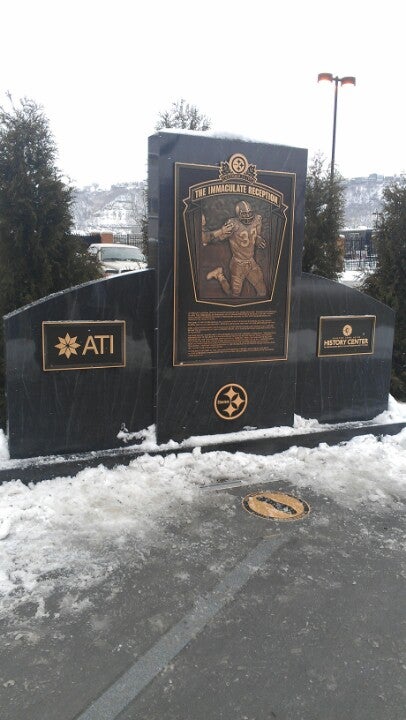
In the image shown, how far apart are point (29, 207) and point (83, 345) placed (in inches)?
71.7

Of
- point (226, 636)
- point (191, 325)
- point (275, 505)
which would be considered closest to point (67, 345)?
point (191, 325)

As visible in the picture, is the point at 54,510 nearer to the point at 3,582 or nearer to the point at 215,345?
the point at 3,582

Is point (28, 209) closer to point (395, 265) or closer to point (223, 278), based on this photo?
point (223, 278)

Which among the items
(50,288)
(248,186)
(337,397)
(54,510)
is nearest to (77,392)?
(54,510)

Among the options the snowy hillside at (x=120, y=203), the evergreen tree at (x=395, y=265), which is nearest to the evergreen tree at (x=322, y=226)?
the evergreen tree at (x=395, y=265)

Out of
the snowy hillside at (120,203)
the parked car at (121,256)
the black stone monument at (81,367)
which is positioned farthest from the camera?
the snowy hillside at (120,203)

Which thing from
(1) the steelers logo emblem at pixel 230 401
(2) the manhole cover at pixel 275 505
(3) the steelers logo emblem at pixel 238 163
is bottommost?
(2) the manhole cover at pixel 275 505

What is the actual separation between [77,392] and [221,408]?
1.43 meters

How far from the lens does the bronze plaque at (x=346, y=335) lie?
6.05 metres

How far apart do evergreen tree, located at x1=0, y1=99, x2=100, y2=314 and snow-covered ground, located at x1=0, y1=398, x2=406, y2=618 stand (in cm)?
179

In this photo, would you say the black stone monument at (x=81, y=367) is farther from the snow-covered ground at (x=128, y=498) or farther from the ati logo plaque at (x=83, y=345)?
the snow-covered ground at (x=128, y=498)

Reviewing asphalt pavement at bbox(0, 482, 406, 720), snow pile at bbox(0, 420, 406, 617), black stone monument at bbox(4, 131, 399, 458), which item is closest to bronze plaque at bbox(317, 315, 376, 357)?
black stone monument at bbox(4, 131, 399, 458)

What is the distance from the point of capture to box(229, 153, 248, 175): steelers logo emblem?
5.15m

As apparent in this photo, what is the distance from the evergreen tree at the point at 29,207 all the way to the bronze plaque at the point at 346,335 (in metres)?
2.98
